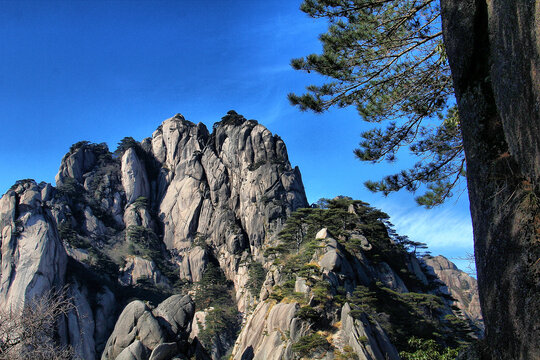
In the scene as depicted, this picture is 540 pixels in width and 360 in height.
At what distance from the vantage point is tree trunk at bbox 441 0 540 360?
339 centimetres

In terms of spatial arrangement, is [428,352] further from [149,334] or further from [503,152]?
[503,152]

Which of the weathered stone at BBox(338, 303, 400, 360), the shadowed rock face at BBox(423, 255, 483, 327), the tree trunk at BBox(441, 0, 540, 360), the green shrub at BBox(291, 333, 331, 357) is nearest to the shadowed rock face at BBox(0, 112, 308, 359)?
the weathered stone at BBox(338, 303, 400, 360)

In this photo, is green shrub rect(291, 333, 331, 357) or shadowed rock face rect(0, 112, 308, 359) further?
shadowed rock face rect(0, 112, 308, 359)

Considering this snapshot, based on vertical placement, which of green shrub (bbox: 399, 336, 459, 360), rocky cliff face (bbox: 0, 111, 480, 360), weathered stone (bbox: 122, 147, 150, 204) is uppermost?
weathered stone (bbox: 122, 147, 150, 204)

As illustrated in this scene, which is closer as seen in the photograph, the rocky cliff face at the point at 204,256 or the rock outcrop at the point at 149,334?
the rock outcrop at the point at 149,334

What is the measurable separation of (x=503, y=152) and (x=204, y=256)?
2317 inches

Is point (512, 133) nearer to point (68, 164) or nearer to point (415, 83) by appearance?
point (415, 83)

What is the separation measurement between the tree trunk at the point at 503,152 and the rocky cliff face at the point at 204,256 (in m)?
14.3

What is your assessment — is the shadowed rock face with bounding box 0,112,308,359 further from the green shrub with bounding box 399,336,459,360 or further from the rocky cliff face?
the green shrub with bounding box 399,336,459,360

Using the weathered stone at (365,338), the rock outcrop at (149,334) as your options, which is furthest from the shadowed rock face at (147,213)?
the weathered stone at (365,338)

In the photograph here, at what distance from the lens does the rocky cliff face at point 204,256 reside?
20.4 metres

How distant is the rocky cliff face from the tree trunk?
46.8ft

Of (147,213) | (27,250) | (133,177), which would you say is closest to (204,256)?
(147,213)

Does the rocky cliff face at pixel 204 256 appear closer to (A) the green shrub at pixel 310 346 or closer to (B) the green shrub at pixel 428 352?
(A) the green shrub at pixel 310 346
